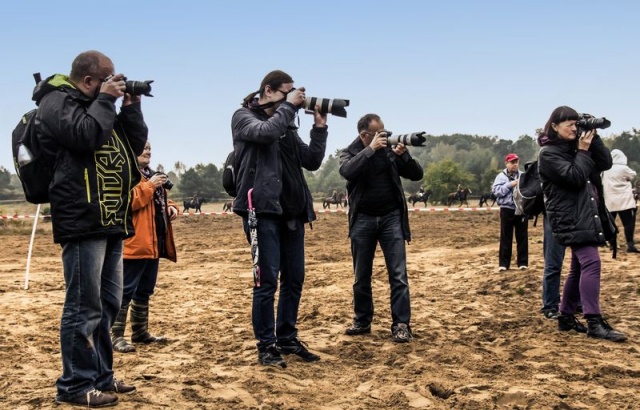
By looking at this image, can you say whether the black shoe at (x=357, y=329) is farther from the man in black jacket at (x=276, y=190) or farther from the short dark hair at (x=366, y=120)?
the short dark hair at (x=366, y=120)

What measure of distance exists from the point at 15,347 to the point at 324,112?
324 centimetres

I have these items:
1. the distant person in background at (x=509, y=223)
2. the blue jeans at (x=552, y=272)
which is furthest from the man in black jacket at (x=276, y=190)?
the distant person in background at (x=509, y=223)

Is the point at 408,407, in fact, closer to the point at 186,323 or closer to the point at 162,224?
the point at 162,224

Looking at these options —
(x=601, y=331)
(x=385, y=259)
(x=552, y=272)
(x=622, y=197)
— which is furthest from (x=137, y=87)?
(x=622, y=197)

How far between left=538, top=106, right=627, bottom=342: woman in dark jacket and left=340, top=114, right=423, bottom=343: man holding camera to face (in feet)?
3.82

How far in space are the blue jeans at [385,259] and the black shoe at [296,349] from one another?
1.02 m

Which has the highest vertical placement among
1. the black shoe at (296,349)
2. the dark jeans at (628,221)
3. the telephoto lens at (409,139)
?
the telephoto lens at (409,139)

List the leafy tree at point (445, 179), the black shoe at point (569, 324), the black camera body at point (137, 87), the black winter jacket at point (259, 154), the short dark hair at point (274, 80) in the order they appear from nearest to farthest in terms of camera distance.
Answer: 1. the black camera body at point (137, 87)
2. the black winter jacket at point (259, 154)
3. the short dark hair at point (274, 80)
4. the black shoe at point (569, 324)
5. the leafy tree at point (445, 179)

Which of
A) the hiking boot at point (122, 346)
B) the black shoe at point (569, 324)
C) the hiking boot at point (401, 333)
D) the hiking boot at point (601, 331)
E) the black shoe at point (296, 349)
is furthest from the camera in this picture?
the black shoe at point (569, 324)

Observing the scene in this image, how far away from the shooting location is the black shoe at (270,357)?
4.69m

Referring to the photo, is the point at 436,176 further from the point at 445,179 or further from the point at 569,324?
the point at 569,324

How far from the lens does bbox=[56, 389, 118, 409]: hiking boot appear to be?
11.9ft

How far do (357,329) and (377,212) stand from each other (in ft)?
3.49

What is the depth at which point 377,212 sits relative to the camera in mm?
5871
